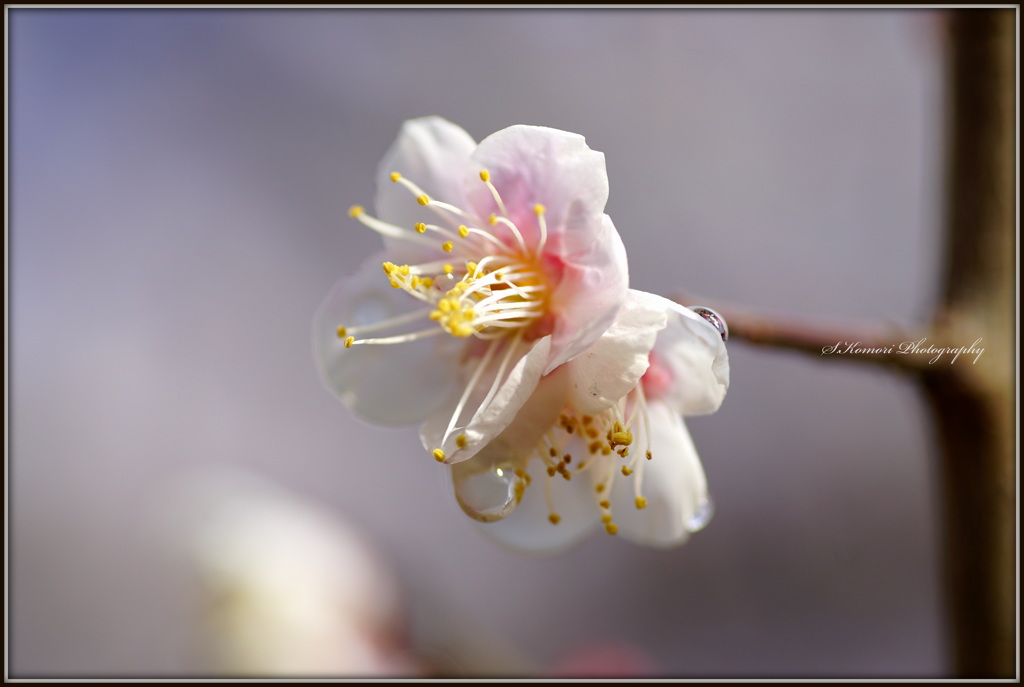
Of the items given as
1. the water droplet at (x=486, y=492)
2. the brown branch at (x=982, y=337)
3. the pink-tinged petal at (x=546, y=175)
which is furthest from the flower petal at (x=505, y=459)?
the brown branch at (x=982, y=337)

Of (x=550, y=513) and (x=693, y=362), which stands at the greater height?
(x=693, y=362)

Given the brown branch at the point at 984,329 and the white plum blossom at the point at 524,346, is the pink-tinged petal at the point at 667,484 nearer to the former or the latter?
the white plum blossom at the point at 524,346

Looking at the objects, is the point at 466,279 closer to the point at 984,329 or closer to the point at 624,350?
the point at 624,350

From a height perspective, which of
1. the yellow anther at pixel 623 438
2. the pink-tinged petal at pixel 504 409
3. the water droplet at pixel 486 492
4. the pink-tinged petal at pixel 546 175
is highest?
the pink-tinged petal at pixel 546 175

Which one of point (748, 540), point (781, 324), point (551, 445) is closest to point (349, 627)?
point (551, 445)

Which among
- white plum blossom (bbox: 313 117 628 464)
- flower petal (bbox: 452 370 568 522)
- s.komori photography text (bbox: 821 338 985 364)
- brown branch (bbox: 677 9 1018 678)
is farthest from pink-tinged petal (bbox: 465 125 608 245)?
brown branch (bbox: 677 9 1018 678)

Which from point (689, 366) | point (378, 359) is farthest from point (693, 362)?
point (378, 359)

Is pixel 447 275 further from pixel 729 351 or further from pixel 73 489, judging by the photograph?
pixel 73 489
